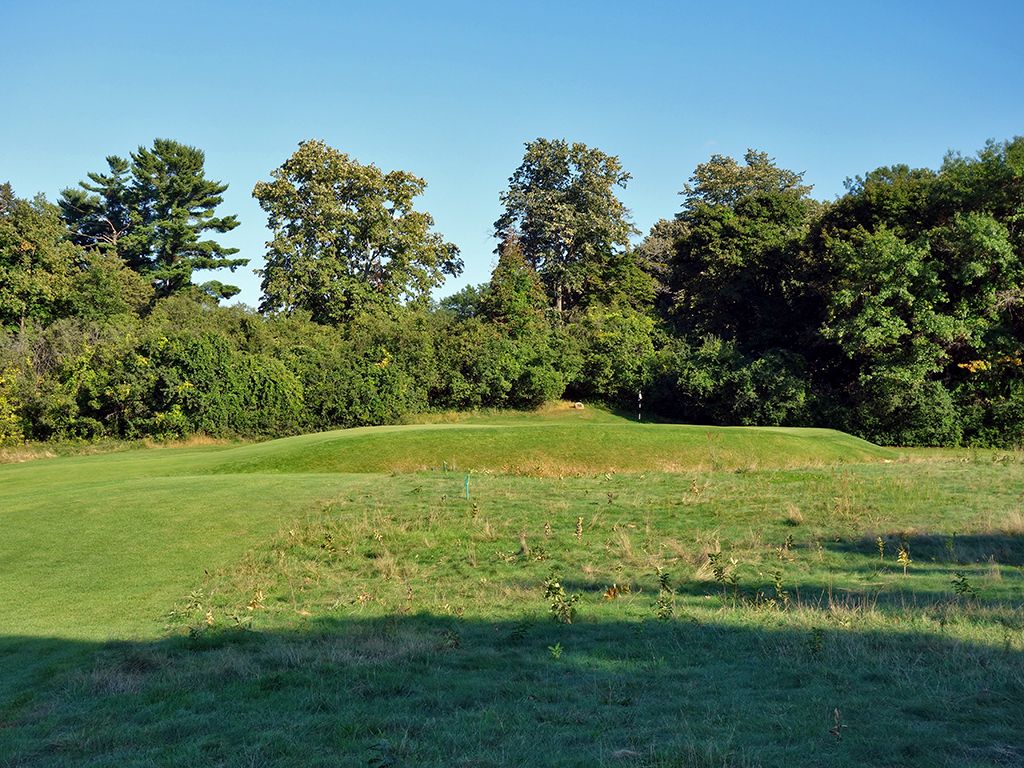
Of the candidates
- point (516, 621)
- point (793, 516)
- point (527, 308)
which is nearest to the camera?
point (516, 621)

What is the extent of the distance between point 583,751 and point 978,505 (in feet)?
49.3

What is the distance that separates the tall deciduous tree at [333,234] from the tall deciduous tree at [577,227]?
1093 centimetres

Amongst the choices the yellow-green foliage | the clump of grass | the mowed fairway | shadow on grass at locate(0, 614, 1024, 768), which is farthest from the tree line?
shadow on grass at locate(0, 614, 1024, 768)

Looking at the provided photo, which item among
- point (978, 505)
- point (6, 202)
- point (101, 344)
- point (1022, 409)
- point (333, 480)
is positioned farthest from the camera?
point (6, 202)

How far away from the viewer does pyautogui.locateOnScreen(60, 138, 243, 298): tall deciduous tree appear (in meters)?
64.9

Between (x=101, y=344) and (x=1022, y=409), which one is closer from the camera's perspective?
(x=1022, y=409)

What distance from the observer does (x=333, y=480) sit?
22547mm

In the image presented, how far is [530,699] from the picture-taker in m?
6.46

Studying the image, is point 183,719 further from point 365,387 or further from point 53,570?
point 365,387

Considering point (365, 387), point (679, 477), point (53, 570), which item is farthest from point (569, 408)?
point (53, 570)

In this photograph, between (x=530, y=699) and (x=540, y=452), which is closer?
(x=530, y=699)

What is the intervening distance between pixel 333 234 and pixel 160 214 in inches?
863

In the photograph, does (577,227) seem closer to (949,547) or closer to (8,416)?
(8,416)

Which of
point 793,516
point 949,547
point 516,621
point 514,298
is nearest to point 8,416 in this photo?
point 514,298
